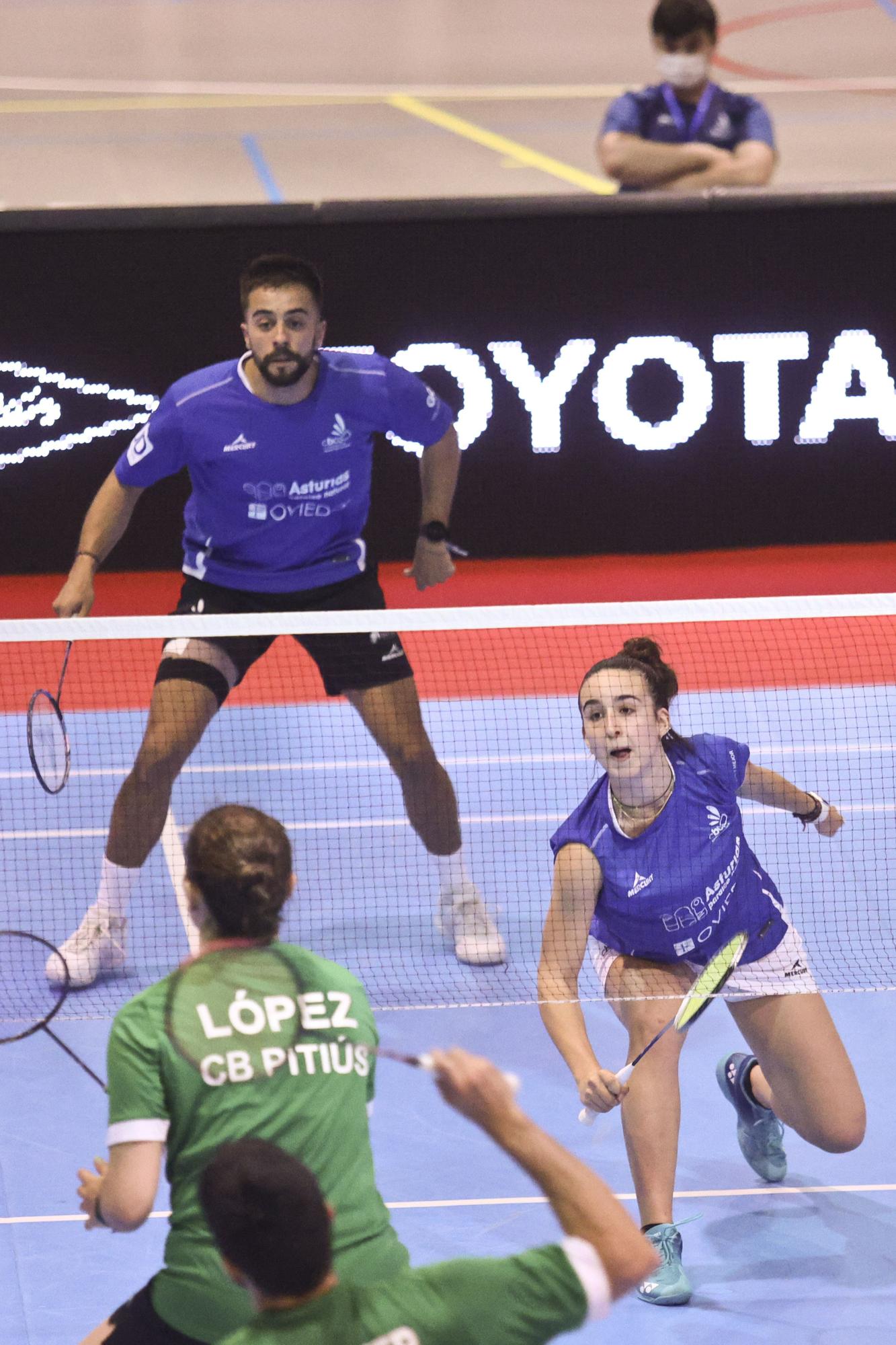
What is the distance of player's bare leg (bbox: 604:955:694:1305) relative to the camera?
4.33m

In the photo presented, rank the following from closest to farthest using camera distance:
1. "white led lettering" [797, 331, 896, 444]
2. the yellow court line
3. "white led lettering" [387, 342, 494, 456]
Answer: "white led lettering" [387, 342, 494, 456]
"white led lettering" [797, 331, 896, 444]
the yellow court line

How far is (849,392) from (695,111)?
1.70 meters

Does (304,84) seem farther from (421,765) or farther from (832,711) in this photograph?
(421,765)

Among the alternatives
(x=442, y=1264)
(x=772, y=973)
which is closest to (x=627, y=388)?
(x=772, y=973)

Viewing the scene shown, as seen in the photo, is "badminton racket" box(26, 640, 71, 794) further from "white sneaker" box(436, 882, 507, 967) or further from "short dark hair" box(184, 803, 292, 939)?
"short dark hair" box(184, 803, 292, 939)

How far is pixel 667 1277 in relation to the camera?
4.32m

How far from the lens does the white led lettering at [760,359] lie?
949cm

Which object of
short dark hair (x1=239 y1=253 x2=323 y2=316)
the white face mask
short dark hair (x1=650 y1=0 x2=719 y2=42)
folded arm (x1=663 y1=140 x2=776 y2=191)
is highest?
short dark hair (x1=650 y1=0 x2=719 y2=42)

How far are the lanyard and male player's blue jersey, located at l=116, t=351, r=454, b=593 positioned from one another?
3707mm

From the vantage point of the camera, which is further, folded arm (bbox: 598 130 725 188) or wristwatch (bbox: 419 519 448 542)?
folded arm (bbox: 598 130 725 188)

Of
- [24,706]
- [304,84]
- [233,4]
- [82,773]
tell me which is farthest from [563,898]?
[233,4]

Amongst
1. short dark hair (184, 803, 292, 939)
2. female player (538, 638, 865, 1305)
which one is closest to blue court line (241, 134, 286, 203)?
female player (538, 638, 865, 1305)

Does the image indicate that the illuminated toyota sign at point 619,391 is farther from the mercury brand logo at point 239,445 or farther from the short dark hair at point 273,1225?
the short dark hair at point 273,1225

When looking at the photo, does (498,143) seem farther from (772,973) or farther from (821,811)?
(772,973)
